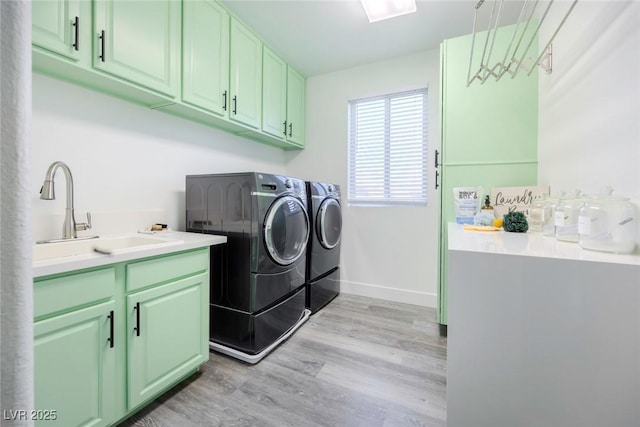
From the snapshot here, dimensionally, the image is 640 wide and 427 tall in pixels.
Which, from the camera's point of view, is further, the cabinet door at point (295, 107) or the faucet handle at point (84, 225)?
the cabinet door at point (295, 107)

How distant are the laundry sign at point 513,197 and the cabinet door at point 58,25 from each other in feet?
7.94

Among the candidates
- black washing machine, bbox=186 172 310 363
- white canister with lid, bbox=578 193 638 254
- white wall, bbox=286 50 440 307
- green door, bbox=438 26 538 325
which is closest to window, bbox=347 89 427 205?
white wall, bbox=286 50 440 307

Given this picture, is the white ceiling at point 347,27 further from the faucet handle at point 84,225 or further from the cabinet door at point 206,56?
the faucet handle at point 84,225

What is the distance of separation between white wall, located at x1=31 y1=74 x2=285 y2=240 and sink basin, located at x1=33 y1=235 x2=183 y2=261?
12 centimetres

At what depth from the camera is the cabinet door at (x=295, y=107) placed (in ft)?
9.25

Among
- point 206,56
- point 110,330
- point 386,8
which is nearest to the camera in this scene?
point 110,330

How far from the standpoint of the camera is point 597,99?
3.22 ft

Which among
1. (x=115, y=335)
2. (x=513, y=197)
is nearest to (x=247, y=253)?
(x=115, y=335)

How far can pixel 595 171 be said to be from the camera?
100 centimetres

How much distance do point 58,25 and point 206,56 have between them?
808 millimetres

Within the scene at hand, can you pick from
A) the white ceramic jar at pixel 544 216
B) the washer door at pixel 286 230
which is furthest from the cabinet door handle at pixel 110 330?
the white ceramic jar at pixel 544 216

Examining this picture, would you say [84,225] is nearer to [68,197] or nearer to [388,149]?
[68,197]

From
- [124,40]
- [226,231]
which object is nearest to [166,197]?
[226,231]

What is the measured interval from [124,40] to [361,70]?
2.16 metres
